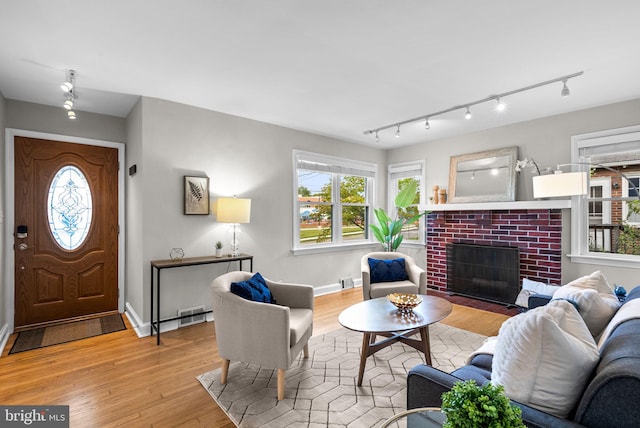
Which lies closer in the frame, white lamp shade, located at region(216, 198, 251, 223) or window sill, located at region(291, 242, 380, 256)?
white lamp shade, located at region(216, 198, 251, 223)

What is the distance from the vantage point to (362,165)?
5.54 meters

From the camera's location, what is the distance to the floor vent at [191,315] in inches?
137

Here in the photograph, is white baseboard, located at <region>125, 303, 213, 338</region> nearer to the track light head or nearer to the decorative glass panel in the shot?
the decorative glass panel

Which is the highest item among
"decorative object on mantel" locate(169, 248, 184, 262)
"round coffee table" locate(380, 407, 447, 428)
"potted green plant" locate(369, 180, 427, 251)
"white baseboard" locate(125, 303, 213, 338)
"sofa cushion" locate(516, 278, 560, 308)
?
"potted green plant" locate(369, 180, 427, 251)

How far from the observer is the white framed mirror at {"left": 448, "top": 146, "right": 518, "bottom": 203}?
4314 millimetres

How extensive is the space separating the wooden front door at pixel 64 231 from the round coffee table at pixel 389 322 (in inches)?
125

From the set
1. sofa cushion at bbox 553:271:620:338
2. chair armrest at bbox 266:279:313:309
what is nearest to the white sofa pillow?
sofa cushion at bbox 553:271:620:338

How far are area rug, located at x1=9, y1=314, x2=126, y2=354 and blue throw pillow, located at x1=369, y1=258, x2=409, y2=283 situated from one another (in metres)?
2.93

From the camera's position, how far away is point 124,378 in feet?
8.02

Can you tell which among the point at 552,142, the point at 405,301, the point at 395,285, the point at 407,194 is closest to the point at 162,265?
the point at 405,301

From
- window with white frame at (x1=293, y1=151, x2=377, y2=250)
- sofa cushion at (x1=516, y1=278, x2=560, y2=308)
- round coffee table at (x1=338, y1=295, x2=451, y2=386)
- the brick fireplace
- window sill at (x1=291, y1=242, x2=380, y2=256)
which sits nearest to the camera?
round coffee table at (x1=338, y1=295, x2=451, y2=386)

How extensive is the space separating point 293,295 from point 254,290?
0.44 metres

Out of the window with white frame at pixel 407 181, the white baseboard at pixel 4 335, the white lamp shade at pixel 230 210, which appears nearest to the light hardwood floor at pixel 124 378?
the white baseboard at pixel 4 335

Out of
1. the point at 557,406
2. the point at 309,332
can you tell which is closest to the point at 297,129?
the point at 309,332
